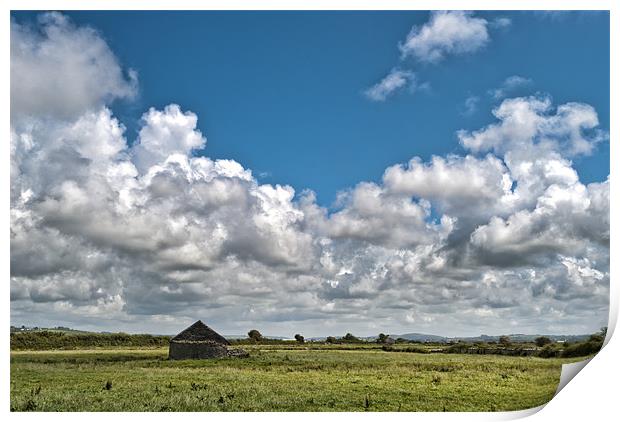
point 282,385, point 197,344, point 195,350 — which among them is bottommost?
point 282,385

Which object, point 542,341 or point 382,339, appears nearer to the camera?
point 542,341

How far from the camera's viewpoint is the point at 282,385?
2211 centimetres

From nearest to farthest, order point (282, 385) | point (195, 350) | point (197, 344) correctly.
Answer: point (282, 385), point (195, 350), point (197, 344)

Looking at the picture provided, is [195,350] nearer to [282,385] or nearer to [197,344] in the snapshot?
[197,344]

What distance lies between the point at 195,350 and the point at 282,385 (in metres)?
14.0

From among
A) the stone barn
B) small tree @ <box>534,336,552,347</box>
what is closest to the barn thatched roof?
the stone barn

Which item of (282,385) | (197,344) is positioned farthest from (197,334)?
(282,385)

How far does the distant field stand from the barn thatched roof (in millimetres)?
4989

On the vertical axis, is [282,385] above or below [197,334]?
below

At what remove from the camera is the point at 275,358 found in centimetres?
3472
